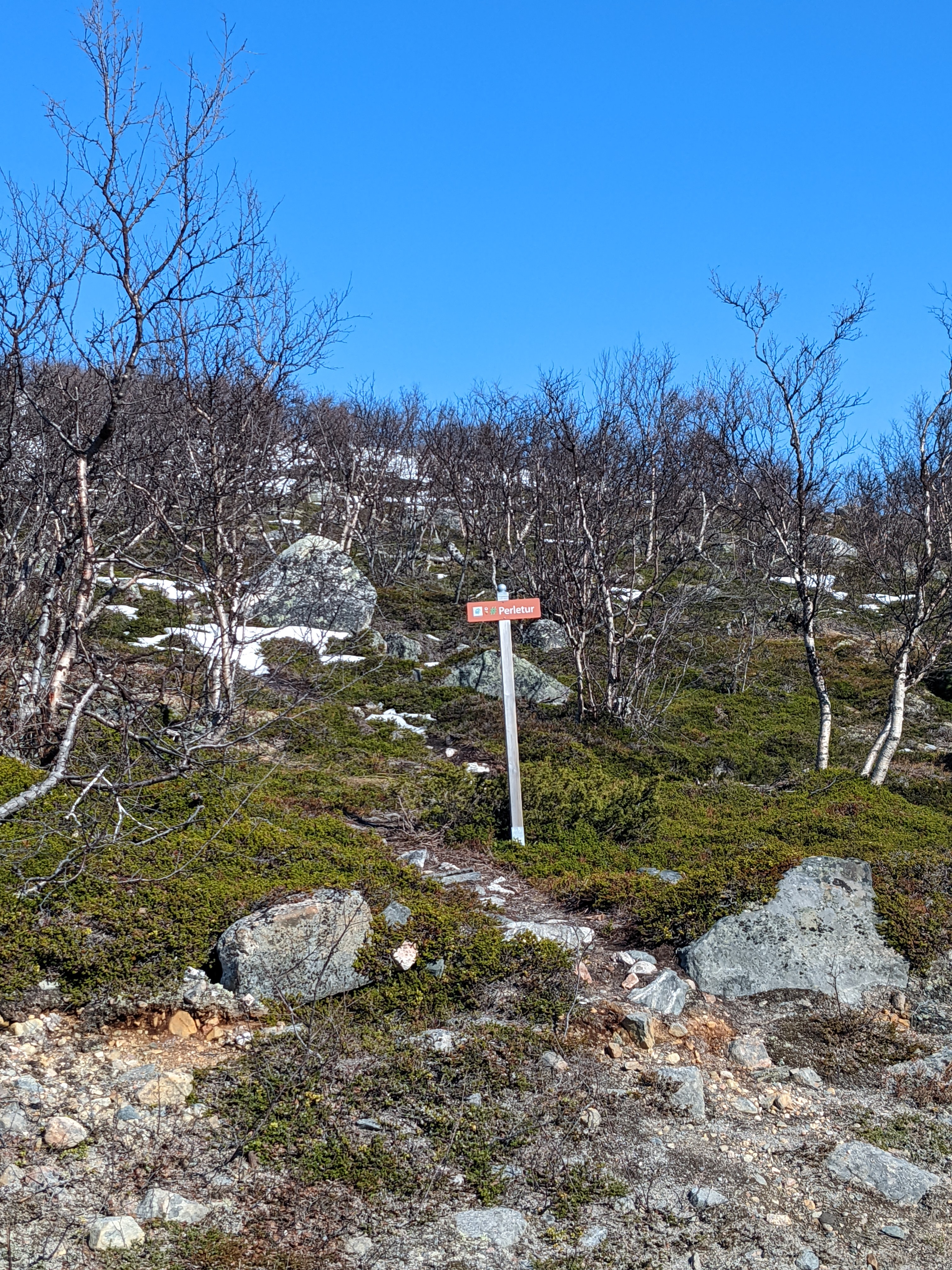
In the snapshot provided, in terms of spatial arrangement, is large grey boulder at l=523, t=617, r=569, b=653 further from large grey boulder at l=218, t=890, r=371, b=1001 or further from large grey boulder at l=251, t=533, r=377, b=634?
large grey boulder at l=218, t=890, r=371, b=1001

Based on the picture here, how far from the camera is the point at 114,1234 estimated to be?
309cm

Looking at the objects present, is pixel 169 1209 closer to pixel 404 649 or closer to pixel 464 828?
pixel 464 828

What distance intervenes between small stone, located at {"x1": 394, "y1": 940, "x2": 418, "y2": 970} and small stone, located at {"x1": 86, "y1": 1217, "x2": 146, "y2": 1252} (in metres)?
2.07

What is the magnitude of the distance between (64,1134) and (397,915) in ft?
7.37

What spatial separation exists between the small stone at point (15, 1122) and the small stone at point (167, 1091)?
0.44 meters

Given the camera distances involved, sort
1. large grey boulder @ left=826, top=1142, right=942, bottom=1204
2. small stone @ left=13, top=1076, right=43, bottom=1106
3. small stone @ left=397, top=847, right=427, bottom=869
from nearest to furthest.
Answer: large grey boulder @ left=826, top=1142, right=942, bottom=1204, small stone @ left=13, top=1076, right=43, bottom=1106, small stone @ left=397, top=847, right=427, bottom=869

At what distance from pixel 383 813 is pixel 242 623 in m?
2.69

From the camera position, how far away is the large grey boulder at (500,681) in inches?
523

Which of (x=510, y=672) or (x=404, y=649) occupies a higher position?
(x=404, y=649)

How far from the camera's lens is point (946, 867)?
6.79 metres

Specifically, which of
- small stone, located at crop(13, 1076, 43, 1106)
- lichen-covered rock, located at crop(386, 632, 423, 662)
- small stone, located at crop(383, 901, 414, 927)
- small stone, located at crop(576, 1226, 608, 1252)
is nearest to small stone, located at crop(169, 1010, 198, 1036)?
small stone, located at crop(13, 1076, 43, 1106)

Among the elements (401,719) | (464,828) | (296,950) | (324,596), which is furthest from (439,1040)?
(324,596)

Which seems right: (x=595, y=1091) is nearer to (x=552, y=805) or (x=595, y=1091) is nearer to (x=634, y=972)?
(x=634, y=972)

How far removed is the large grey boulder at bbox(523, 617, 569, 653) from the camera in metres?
16.8
